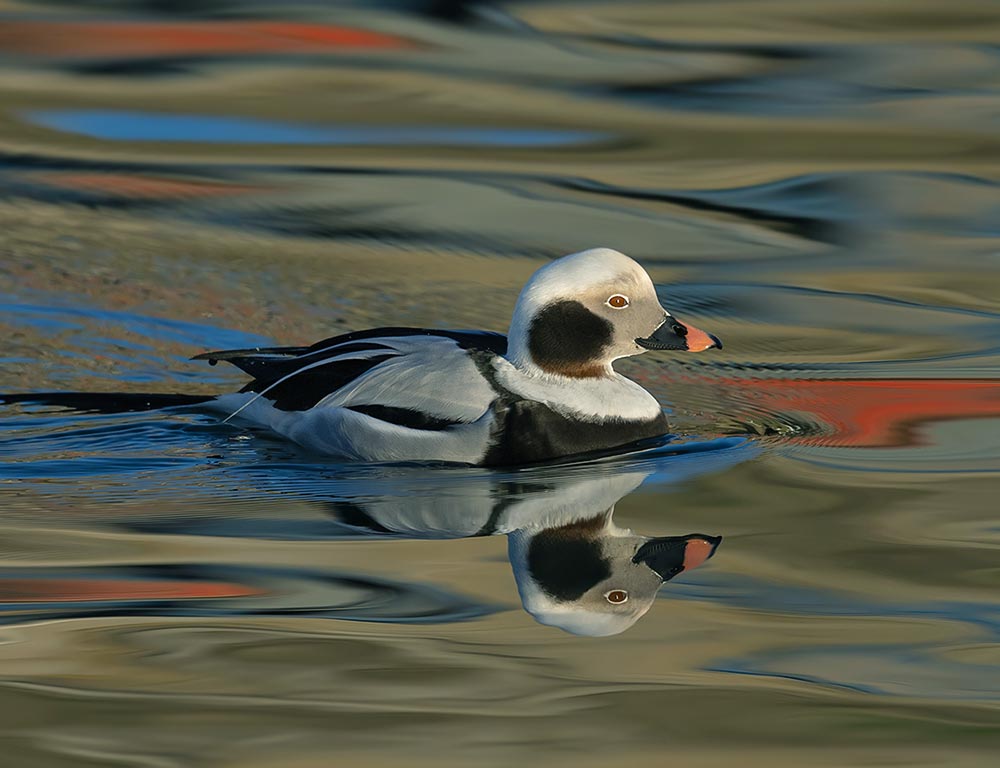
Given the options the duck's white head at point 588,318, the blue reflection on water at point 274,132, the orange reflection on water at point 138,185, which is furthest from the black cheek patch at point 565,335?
the blue reflection on water at point 274,132

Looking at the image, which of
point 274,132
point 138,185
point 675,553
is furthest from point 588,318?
point 274,132

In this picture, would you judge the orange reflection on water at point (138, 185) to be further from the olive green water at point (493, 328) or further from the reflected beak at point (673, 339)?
the reflected beak at point (673, 339)

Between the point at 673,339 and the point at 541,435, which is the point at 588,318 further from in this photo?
Result: the point at 541,435

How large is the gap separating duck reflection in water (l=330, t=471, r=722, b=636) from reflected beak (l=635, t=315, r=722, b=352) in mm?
593

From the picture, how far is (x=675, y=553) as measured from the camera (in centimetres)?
593

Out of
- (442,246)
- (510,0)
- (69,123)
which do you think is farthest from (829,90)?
(69,123)

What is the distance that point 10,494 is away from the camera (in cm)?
686

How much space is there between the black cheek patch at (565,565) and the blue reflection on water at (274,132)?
6646 mm

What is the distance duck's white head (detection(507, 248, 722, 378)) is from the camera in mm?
7219

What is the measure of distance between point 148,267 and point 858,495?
4.73 m

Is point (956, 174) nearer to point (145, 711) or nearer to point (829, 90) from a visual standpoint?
point (829, 90)

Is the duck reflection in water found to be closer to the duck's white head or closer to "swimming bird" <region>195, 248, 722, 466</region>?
"swimming bird" <region>195, 248, 722, 466</region>

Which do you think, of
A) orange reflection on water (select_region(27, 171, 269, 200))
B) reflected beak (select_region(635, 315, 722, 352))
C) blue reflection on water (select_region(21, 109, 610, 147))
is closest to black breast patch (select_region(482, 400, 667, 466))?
reflected beak (select_region(635, 315, 722, 352))

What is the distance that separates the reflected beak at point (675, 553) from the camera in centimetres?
578
